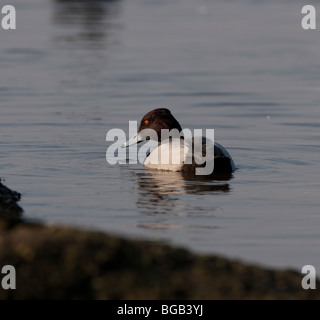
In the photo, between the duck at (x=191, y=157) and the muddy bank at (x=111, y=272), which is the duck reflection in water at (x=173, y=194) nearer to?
the duck at (x=191, y=157)

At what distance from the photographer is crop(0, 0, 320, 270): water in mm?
8609

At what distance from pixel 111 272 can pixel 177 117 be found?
11293mm

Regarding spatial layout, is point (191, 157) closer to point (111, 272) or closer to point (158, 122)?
point (158, 122)

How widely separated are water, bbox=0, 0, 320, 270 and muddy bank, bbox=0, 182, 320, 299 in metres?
2.01

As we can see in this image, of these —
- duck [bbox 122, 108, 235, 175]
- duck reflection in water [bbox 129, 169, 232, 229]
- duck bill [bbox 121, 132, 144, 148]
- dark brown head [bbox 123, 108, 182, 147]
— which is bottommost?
duck reflection in water [bbox 129, 169, 232, 229]

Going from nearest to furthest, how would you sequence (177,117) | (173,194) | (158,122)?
1. (173,194)
2. (158,122)
3. (177,117)

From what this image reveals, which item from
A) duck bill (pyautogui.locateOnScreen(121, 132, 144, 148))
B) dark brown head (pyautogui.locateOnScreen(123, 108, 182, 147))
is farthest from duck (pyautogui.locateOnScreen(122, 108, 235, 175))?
duck bill (pyautogui.locateOnScreen(121, 132, 144, 148))

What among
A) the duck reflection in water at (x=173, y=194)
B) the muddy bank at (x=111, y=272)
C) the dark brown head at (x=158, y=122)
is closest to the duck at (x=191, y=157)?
the duck reflection in water at (x=173, y=194)

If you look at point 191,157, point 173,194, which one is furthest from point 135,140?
point 173,194

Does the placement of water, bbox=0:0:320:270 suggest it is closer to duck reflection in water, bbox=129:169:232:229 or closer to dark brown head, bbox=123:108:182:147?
duck reflection in water, bbox=129:169:232:229

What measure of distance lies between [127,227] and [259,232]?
1.30 meters

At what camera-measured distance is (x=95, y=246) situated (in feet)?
→ 15.2

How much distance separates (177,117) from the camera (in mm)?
15727
